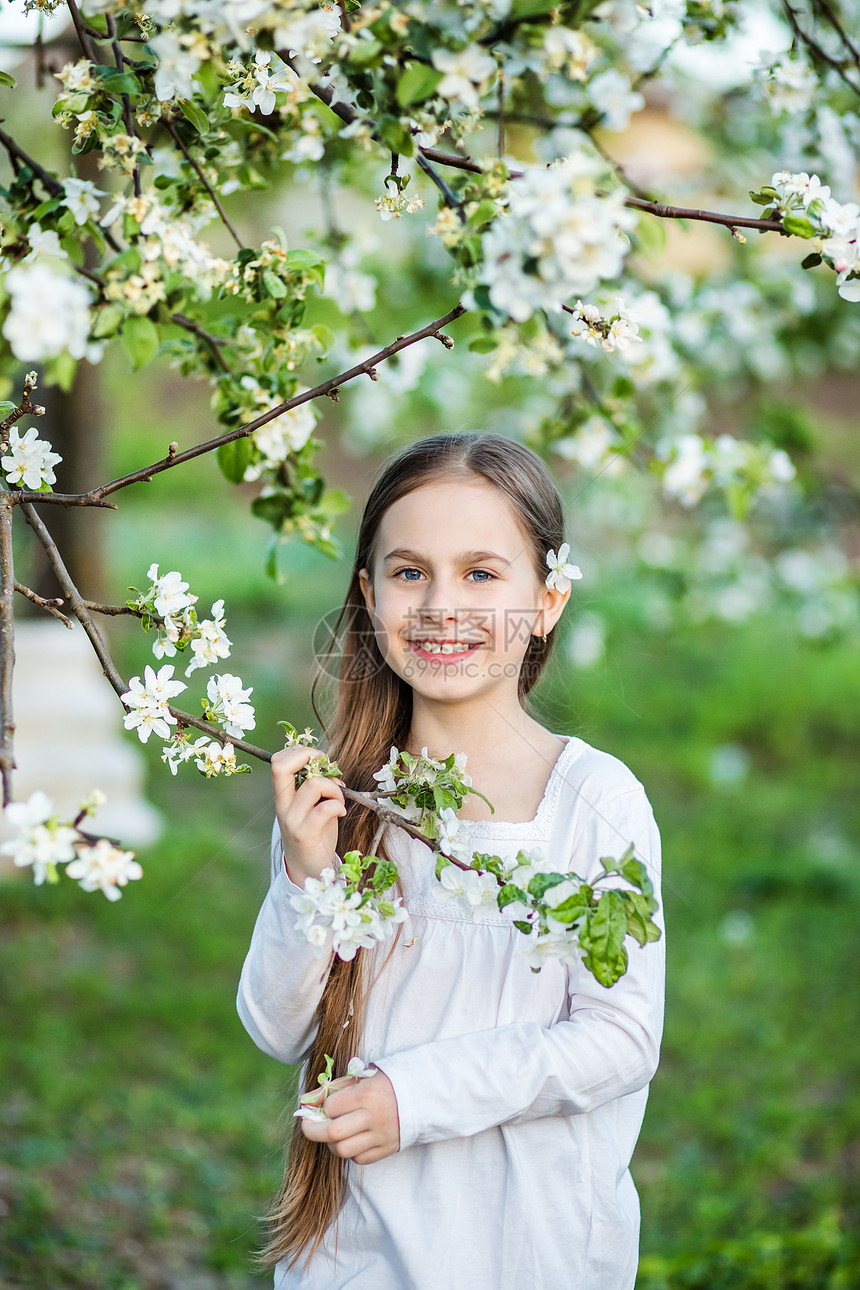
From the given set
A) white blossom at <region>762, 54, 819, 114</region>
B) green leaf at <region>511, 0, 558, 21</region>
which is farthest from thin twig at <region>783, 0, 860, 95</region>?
green leaf at <region>511, 0, 558, 21</region>

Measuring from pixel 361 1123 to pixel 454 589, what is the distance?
65 centimetres

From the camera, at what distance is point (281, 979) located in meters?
1.47

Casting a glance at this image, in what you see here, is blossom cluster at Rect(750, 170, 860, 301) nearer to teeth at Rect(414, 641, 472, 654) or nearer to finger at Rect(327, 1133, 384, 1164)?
teeth at Rect(414, 641, 472, 654)

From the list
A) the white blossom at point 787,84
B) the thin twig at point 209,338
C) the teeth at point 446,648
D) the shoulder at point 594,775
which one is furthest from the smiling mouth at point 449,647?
the white blossom at point 787,84

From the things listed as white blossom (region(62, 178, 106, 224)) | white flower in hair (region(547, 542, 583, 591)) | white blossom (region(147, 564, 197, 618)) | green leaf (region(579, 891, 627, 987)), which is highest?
white blossom (region(62, 178, 106, 224))

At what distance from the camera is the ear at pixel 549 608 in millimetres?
1624

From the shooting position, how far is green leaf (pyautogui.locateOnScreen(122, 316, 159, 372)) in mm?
1230

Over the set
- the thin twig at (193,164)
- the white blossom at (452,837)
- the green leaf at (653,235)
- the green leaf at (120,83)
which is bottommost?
the white blossom at (452,837)

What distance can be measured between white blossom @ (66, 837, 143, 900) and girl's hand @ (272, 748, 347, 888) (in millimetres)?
306

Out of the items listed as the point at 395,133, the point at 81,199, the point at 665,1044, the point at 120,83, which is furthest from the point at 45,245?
the point at 665,1044

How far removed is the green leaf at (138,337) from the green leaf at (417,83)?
39 cm

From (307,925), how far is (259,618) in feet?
19.9

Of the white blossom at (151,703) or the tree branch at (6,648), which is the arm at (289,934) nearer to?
the white blossom at (151,703)

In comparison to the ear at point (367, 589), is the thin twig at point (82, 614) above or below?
below
